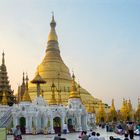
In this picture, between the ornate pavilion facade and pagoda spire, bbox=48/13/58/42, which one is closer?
the ornate pavilion facade

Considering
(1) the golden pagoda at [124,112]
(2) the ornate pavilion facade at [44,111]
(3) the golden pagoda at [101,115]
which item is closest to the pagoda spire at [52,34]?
(2) the ornate pavilion facade at [44,111]

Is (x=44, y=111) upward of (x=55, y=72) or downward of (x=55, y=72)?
downward

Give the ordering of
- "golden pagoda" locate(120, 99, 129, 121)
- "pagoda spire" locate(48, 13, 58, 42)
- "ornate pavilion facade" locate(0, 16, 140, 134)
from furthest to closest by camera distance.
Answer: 1. "pagoda spire" locate(48, 13, 58, 42)
2. "golden pagoda" locate(120, 99, 129, 121)
3. "ornate pavilion facade" locate(0, 16, 140, 134)

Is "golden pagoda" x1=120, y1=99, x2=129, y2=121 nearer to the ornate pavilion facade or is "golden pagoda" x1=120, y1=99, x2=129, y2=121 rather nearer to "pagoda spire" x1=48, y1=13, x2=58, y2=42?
the ornate pavilion facade

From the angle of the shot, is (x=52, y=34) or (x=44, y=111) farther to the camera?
(x=52, y=34)

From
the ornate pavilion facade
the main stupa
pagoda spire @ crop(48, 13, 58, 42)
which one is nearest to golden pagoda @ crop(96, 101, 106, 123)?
the ornate pavilion facade

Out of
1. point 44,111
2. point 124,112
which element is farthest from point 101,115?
point 44,111

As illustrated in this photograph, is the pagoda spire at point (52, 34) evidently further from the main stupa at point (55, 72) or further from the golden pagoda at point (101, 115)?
the golden pagoda at point (101, 115)

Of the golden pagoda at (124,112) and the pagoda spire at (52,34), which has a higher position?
the pagoda spire at (52,34)

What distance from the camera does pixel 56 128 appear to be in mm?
41750

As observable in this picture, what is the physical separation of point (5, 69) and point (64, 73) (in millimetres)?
15193

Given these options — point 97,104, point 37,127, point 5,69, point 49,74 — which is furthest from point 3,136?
point 97,104

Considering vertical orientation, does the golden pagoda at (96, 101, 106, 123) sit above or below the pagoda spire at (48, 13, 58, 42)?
below

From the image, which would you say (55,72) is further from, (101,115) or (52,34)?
(101,115)
